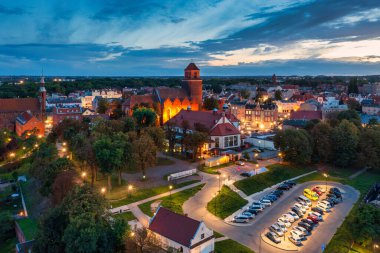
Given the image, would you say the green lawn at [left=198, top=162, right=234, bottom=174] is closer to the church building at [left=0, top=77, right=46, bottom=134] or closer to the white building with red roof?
the white building with red roof

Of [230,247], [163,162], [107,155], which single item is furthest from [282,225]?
[163,162]

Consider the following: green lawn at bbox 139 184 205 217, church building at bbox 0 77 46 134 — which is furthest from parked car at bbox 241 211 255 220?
church building at bbox 0 77 46 134

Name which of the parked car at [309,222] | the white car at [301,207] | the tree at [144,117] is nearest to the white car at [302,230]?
the parked car at [309,222]

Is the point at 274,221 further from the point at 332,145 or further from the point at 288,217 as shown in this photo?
the point at 332,145

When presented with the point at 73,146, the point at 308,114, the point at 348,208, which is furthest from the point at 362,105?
the point at 73,146

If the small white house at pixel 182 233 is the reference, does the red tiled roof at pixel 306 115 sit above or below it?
above

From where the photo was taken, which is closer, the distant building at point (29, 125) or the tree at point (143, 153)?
the tree at point (143, 153)

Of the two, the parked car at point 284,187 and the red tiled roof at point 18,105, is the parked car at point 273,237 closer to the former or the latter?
the parked car at point 284,187
